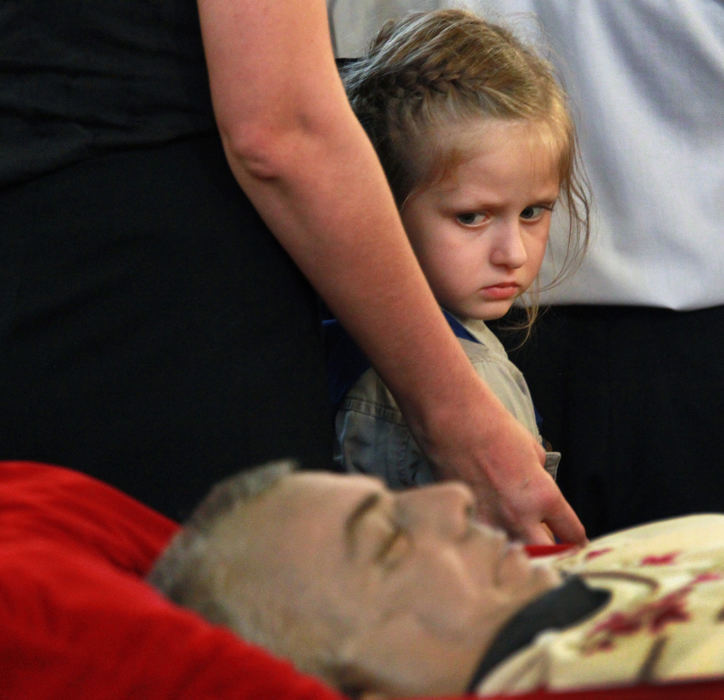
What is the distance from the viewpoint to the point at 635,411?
→ 1827 mm

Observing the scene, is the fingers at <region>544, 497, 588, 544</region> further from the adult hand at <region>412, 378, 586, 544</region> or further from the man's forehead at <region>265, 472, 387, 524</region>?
the man's forehead at <region>265, 472, 387, 524</region>

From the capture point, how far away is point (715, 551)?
36.8 inches

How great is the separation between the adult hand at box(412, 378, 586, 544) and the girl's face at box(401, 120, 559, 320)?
25cm

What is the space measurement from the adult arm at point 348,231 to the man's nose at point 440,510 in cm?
48

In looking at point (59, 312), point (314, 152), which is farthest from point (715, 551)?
point (59, 312)

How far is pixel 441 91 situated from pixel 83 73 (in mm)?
539

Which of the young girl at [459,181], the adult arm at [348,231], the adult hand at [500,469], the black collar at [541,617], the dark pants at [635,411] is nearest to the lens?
the black collar at [541,617]

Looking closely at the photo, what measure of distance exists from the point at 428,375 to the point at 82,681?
2.17 feet

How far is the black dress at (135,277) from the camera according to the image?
1.15 m

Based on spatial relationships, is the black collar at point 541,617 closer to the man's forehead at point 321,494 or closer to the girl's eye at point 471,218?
the man's forehead at point 321,494

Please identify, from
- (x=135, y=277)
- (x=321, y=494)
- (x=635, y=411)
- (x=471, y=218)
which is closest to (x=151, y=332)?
(x=135, y=277)

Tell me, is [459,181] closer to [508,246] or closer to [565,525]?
[508,246]

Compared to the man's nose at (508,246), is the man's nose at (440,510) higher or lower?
lower

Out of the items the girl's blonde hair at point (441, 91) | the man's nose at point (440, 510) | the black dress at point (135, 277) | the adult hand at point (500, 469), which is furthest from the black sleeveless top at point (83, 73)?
the man's nose at point (440, 510)
